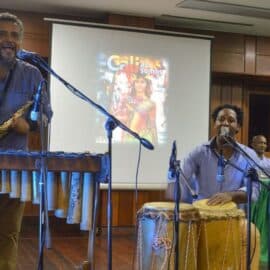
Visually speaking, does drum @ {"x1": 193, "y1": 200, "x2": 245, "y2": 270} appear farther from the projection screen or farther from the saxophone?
the projection screen

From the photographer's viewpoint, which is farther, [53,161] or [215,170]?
[215,170]

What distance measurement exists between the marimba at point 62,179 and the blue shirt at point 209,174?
1.14 meters

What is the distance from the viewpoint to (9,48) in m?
2.58

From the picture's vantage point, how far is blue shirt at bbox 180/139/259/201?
11.7 ft

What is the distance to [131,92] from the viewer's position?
639 centimetres

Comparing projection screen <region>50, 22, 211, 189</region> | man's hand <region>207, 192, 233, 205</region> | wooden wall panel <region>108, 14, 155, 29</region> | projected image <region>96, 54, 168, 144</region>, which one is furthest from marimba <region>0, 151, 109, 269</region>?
wooden wall panel <region>108, 14, 155, 29</region>

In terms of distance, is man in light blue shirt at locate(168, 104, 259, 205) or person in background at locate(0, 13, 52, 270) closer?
person in background at locate(0, 13, 52, 270)

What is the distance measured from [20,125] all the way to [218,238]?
1334 millimetres

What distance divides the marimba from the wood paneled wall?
382 cm

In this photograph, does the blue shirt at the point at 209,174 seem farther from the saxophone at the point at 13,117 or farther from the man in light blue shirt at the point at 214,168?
the saxophone at the point at 13,117

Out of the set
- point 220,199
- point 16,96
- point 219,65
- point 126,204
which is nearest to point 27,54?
point 16,96

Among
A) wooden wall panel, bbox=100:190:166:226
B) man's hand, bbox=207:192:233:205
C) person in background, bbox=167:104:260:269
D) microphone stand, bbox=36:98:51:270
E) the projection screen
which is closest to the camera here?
microphone stand, bbox=36:98:51:270

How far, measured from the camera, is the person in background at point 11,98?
2.63 metres

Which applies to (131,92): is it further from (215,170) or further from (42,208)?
(42,208)
